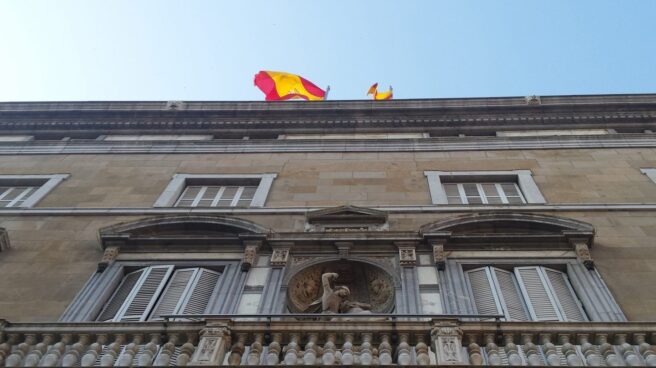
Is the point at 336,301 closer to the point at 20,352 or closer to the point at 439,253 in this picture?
the point at 439,253

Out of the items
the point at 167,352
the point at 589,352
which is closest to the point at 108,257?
the point at 167,352

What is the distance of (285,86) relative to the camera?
25.4 meters

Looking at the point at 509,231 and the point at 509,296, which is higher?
the point at 509,231

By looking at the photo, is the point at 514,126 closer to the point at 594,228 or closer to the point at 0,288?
→ the point at 594,228

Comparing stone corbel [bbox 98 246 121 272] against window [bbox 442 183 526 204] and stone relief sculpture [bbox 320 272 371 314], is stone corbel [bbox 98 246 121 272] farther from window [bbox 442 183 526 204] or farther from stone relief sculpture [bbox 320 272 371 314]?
window [bbox 442 183 526 204]

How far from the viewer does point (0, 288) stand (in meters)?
13.0

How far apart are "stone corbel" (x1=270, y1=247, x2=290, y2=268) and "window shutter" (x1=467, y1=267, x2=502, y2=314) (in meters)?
3.80

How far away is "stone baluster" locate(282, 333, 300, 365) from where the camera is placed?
8.42 metres

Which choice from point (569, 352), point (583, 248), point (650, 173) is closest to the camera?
point (569, 352)

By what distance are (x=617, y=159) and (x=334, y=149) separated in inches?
316

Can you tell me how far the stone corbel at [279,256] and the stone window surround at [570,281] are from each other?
325 centimetres

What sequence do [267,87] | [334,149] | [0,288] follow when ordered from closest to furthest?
[0,288]
[334,149]
[267,87]

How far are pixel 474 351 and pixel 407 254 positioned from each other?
4.82m

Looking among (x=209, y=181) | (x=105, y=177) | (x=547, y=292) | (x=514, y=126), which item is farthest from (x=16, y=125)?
(x=547, y=292)
